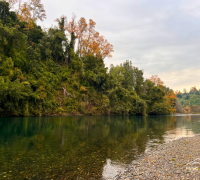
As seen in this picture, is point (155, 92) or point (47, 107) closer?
point (47, 107)

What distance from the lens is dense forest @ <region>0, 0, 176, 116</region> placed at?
4297cm

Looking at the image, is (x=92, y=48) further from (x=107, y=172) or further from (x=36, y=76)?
(x=107, y=172)

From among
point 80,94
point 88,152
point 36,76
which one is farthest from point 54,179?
point 80,94

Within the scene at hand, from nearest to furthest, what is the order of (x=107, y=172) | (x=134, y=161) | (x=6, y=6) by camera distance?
1. (x=107, y=172)
2. (x=134, y=161)
3. (x=6, y=6)

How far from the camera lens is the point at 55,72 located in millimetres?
61438

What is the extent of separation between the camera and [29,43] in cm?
6375

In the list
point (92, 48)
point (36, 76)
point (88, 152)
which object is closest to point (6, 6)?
point (36, 76)

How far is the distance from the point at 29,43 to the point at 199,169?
68.0 meters

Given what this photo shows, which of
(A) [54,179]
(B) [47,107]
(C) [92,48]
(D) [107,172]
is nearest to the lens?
(A) [54,179]

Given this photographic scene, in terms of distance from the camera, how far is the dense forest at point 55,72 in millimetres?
A: 42969

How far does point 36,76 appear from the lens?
52688 mm

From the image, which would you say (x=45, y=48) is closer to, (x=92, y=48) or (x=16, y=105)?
(x=92, y=48)

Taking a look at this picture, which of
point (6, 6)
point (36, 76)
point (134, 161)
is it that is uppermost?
point (6, 6)

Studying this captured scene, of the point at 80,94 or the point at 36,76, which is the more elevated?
the point at 36,76
